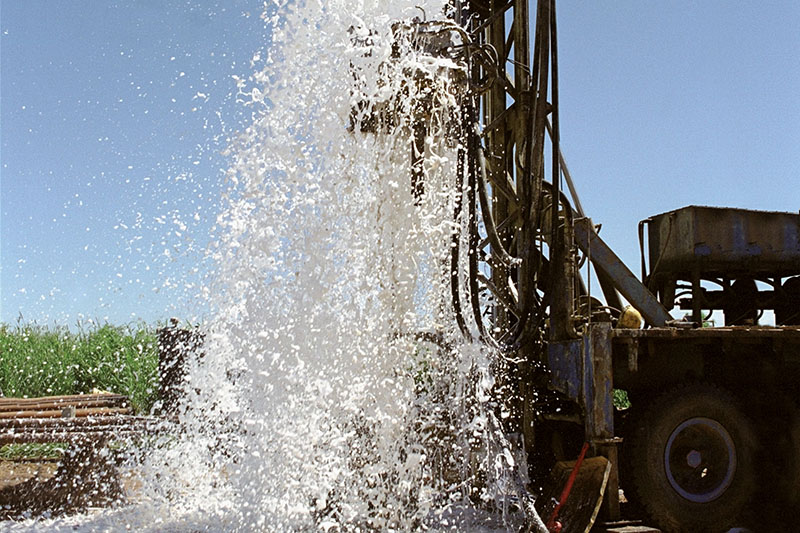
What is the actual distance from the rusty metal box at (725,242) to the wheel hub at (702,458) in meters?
1.75

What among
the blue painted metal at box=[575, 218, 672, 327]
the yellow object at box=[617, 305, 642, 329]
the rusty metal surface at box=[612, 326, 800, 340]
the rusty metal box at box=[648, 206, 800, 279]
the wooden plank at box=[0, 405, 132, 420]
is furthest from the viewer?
the wooden plank at box=[0, 405, 132, 420]

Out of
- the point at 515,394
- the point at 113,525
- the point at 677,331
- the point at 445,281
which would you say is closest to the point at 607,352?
the point at 677,331

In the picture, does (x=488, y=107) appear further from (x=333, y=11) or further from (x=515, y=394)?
(x=515, y=394)

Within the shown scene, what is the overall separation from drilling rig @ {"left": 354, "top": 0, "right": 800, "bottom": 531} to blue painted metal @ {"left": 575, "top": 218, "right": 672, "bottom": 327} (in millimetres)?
12

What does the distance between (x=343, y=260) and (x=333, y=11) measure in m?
1.97

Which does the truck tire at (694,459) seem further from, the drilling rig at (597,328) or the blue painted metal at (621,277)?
the blue painted metal at (621,277)

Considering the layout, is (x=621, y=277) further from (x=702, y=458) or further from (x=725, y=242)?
(x=702, y=458)

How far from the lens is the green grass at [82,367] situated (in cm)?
1353

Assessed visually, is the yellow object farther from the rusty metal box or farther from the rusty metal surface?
the rusty metal box

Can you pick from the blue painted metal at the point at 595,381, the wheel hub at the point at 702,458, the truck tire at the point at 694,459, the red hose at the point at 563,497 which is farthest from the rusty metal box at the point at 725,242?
the red hose at the point at 563,497

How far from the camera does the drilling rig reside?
5.45 metres

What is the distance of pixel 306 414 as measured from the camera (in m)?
5.69

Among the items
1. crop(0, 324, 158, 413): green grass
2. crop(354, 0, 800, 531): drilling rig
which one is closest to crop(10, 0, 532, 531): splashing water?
crop(354, 0, 800, 531): drilling rig

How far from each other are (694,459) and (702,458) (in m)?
0.11
